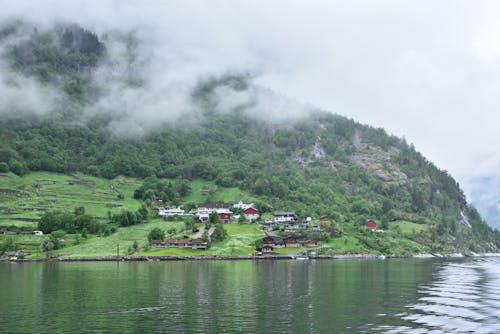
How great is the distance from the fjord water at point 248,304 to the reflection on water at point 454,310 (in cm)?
12

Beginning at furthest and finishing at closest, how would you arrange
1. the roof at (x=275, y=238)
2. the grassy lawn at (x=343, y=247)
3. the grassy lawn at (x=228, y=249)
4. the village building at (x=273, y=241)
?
the grassy lawn at (x=343, y=247)
the roof at (x=275, y=238)
the village building at (x=273, y=241)
the grassy lawn at (x=228, y=249)

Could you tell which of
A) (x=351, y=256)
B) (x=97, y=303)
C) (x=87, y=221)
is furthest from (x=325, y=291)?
(x=87, y=221)

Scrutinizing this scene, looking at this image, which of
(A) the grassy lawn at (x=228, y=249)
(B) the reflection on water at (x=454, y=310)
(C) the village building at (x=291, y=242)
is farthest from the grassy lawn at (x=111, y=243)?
(B) the reflection on water at (x=454, y=310)

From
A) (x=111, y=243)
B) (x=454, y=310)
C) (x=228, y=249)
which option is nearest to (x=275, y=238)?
(x=228, y=249)

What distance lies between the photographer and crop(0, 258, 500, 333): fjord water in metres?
51.2

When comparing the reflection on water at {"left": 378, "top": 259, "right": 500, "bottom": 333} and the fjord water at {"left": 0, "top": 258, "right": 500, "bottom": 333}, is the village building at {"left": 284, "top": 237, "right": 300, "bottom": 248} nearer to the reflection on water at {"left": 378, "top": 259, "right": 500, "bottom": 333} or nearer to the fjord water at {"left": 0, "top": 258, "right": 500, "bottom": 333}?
the fjord water at {"left": 0, "top": 258, "right": 500, "bottom": 333}

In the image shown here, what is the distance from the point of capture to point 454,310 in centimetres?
6147

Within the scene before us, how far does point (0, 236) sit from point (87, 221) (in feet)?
107

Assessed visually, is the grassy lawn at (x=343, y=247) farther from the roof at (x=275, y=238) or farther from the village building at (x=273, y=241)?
the roof at (x=275, y=238)

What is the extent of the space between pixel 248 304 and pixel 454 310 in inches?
1064

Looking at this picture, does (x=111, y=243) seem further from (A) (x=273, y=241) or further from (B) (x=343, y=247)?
(B) (x=343, y=247)

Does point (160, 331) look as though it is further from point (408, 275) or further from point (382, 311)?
point (408, 275)

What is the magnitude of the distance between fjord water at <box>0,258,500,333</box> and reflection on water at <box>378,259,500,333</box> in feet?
0.39

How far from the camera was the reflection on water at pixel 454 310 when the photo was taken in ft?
167
